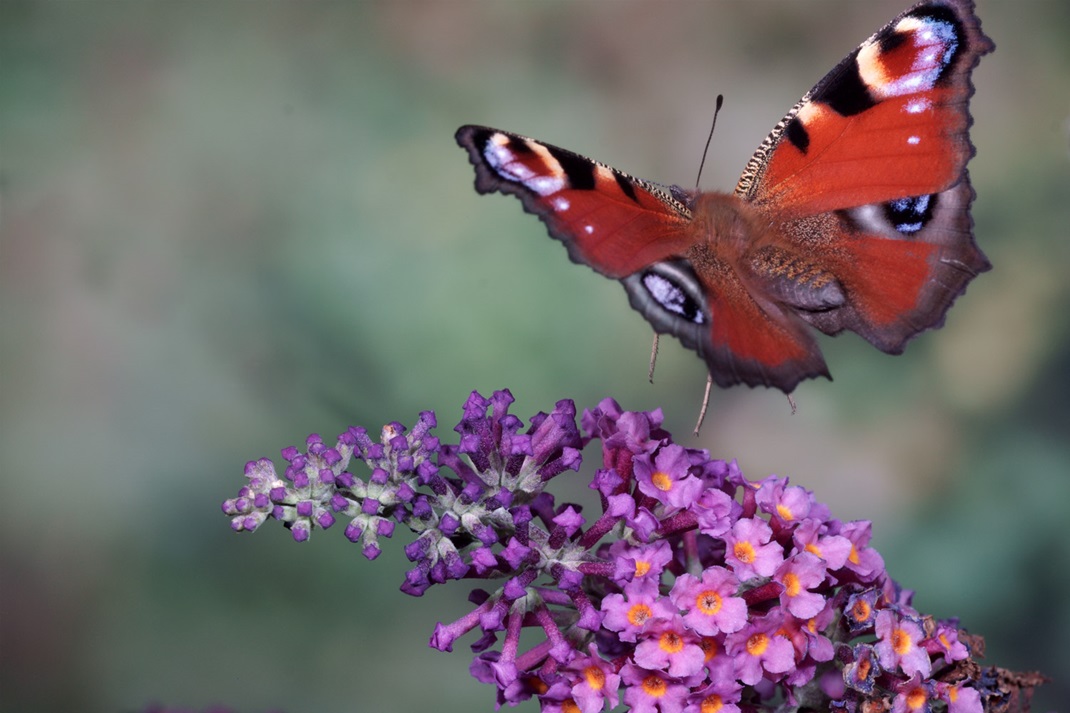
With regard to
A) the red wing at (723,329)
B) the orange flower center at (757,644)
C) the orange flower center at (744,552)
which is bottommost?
the orange flower center at (757,644)

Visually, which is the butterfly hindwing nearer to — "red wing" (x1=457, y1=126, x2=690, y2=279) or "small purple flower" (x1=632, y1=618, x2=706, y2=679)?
"red wing" (x1=457, y1=126, x2=690, y2=279)

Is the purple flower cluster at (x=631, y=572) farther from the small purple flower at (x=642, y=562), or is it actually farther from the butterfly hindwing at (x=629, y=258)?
the butterfly hindwing at (x=629, y=258)

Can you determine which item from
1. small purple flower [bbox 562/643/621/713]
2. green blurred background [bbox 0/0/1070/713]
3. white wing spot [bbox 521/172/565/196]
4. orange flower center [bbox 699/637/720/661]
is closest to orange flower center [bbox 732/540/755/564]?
orange flower center [bbox 699/637/720/661]

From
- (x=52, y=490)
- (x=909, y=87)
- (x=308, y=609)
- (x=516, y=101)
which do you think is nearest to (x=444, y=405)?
(x=308, y=609)

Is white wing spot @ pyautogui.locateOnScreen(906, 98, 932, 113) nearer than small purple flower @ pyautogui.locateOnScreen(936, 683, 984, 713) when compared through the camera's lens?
No

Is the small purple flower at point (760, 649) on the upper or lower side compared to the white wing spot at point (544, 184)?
lower

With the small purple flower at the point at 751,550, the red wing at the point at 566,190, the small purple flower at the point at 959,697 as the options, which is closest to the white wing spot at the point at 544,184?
the red wing at the point at 566,190

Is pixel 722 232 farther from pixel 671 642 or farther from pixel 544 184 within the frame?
pixel 671 642
